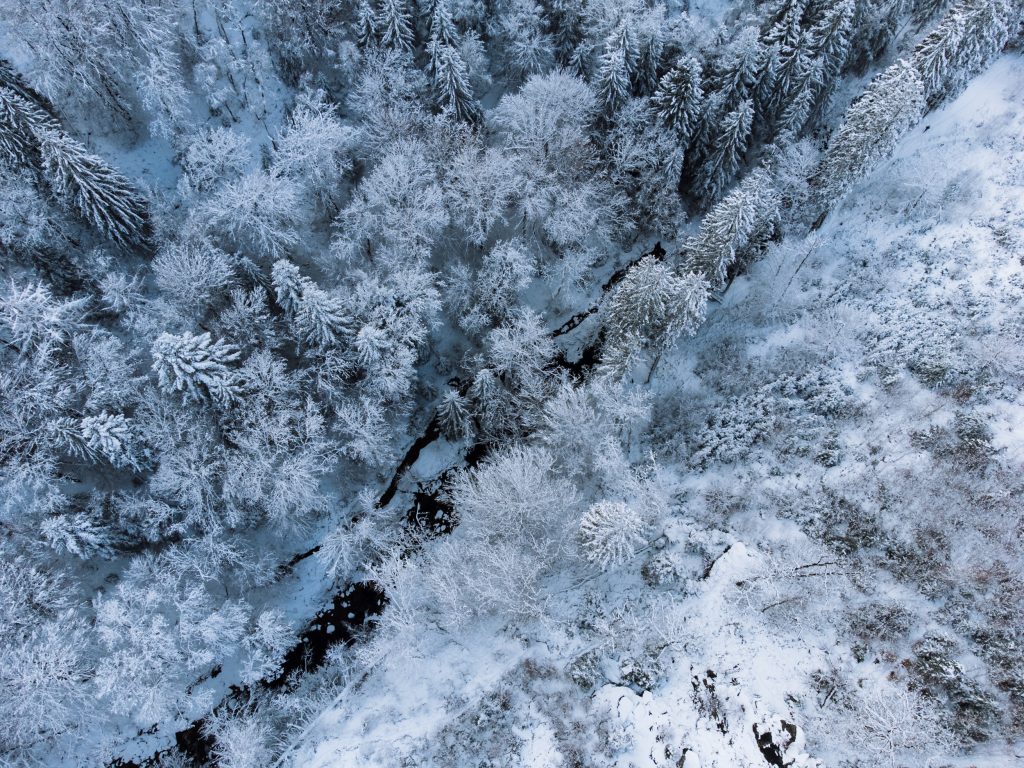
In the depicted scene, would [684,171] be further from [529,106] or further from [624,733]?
[624,733]

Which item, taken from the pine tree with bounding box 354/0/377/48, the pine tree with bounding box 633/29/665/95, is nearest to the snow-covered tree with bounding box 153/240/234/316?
the pine tree with bounding box 354/0/377/48

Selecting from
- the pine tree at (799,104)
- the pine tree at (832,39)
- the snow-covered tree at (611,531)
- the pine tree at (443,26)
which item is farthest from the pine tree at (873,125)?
the pine tree at (443,26)

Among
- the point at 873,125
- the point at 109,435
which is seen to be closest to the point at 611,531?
the point at 109,435

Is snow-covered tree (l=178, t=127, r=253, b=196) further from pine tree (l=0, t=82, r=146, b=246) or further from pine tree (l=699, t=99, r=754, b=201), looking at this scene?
pine tree (l=699, t=99, r=754, b=201)

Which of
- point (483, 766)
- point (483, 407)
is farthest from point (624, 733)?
point (483, 407)

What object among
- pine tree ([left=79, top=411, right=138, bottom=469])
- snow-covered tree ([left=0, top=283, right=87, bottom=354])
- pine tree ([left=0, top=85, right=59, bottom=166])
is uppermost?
pine tree ([left=0, top=85, right=59, bottom=166])

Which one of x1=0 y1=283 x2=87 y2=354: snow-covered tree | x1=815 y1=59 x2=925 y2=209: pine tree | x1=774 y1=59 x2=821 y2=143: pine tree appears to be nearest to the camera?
x1=0 y1=283 x2=87 y2=354: snow-covered tree

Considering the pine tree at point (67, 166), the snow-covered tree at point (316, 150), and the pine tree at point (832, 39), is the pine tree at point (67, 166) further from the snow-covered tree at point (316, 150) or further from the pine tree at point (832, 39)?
the pine tree at point (832, 39)
